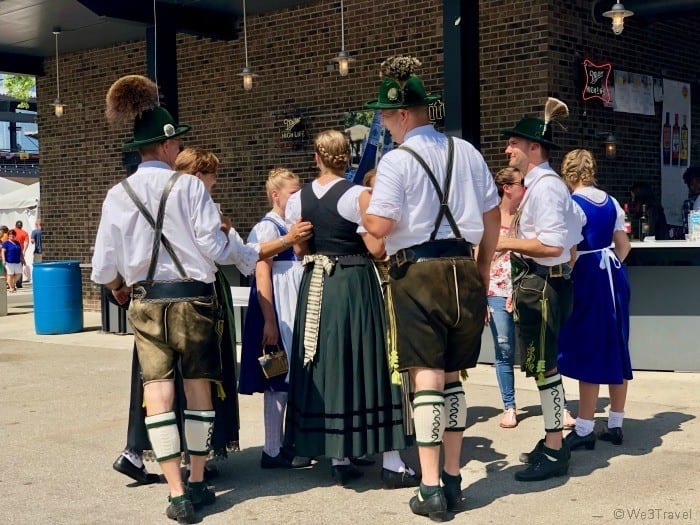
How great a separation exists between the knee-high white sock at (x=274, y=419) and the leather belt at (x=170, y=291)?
114 cm

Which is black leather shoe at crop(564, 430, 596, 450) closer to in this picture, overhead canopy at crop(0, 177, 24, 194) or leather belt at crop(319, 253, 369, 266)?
leather belt at crop(319, 253, 369, 266)

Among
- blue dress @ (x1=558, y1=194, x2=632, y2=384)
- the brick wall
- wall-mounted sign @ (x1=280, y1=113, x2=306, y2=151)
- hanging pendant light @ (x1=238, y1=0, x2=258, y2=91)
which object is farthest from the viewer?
wall-mounted sign @ (x1=280, y1=113, x2=306, y2=151)

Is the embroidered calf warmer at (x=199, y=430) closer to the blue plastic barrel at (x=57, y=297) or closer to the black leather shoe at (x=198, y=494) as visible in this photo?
the black leather shoe at (x=198, y=494)

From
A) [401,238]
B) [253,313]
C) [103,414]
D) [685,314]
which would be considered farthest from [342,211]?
[685,314]

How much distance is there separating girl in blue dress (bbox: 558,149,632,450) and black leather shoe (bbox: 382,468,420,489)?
3.98 feet

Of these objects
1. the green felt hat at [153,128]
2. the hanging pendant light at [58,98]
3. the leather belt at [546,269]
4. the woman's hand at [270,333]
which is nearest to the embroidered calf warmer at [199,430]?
the woman's hand at [270,333]

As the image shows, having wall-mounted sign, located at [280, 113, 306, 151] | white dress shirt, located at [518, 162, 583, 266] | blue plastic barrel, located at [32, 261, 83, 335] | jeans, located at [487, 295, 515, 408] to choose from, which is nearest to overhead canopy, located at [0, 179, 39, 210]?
blue plastic barrel, located at [32, 261, 83, 335]

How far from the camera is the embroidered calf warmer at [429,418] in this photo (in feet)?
14.2

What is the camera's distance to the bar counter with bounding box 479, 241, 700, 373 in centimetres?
815

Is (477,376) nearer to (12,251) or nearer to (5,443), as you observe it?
(5,443)

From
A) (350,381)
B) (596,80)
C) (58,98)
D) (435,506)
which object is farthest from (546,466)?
(58,98)

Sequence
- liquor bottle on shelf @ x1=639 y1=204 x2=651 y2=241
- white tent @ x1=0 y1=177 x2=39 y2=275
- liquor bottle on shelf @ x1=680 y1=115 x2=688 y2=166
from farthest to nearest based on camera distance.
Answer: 1. white tent @ x1=0 y1=177 x2=39 y2=275
2. liquor bottle on shelf @ x1=680 y1=115 x2=688 y2=166
3. liquor bottle on shelf @ x1=639 y1=204 x2=651 y2=241

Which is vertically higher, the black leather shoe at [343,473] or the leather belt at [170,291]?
the leather belt at [170,291]

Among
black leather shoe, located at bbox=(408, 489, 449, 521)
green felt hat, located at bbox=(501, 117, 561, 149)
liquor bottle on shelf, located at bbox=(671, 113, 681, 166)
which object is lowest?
black leather shoe, located at bbox=(408, 489, 449, 521)
